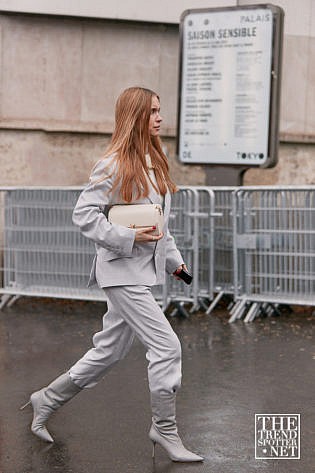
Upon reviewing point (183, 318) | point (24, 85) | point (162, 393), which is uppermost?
point (24, 85)

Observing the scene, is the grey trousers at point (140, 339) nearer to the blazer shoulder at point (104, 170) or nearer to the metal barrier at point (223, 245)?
the blazer shoulder at point (104, 170)

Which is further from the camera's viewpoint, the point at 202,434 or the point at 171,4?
the point at 171,4

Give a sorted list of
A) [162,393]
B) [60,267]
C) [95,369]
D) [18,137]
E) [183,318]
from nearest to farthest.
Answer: [162,393] → [95,369] → [183,318] → [60,267] → [18,137]

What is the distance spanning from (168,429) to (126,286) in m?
0.75

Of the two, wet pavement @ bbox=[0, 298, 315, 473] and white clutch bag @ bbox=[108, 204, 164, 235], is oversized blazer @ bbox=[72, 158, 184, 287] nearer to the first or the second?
white clutch bag @ bbox=[108, 204, 164, 235]

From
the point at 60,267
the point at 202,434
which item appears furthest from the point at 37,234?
the point at 202,434

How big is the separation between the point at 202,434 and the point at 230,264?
16.6 ft

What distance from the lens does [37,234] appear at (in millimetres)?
10906

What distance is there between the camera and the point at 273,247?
9.91 m

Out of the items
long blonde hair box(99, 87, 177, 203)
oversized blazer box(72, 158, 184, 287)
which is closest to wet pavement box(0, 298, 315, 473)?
oversized blazer box(72, 158, 184, 287)

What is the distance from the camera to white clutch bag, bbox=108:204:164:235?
5.04 m

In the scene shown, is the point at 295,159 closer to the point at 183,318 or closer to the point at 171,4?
the point at 171,4

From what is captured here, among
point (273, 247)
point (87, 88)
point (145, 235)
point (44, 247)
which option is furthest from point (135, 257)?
point (87, 88)

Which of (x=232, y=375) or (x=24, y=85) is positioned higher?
(x=24, y=85)
